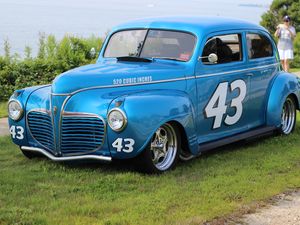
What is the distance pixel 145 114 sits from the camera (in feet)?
21.2

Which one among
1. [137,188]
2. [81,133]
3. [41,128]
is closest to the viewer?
[137,188]

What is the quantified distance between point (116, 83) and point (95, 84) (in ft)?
0.81

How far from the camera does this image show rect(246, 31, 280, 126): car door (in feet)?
27.7

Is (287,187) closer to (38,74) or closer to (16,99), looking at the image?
(16,99)

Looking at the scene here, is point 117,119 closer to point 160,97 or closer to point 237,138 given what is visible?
point 160,97

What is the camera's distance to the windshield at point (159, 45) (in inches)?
302

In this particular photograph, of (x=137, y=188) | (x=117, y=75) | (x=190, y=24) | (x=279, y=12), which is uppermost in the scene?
(x=190, y=24)

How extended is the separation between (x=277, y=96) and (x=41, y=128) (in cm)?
352

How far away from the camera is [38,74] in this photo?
12.8m

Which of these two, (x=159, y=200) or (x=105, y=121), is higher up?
(x=105, y=121)

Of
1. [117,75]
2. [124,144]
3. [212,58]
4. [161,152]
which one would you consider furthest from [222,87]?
[124,144]

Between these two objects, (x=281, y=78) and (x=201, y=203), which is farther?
(x=281, y=78)

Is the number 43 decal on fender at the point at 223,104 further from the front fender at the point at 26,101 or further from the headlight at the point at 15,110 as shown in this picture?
the headlight at the point at 15,110

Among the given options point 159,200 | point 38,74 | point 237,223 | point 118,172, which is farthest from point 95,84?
point 38,74
